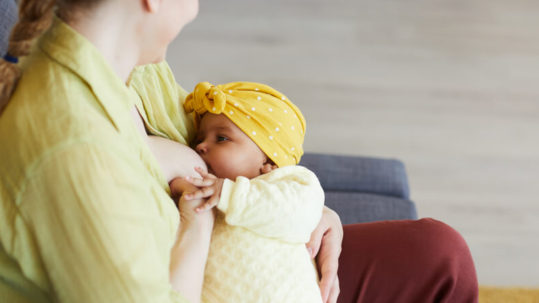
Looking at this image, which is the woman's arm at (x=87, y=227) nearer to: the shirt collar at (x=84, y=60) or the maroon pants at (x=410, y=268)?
the shirt collar at (x=84, y=60)

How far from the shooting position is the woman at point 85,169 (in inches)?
25.5

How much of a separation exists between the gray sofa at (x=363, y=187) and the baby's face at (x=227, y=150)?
1.33 ft

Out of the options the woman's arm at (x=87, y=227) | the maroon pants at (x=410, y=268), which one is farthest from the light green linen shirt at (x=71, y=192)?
the maroon pants at (x=410, y=268)

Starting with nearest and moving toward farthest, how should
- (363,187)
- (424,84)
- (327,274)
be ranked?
(327,274)
(363,187)
(424,84)

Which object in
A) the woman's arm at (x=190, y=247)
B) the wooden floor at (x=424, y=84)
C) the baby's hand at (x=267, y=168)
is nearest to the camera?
the woman's arm at (x=190, y=247)

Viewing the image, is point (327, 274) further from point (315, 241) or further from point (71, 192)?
point (71, 192)

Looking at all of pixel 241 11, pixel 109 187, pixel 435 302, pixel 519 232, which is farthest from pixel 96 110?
pixel 241 11

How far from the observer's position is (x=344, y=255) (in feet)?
3.89

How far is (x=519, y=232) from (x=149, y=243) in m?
2.01

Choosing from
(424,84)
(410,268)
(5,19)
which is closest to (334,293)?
(410,268)

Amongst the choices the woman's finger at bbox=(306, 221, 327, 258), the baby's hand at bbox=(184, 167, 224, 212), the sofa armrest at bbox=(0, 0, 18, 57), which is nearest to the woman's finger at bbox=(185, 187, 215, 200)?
the baby's hand at bbox=(184, 167, 224, 212)

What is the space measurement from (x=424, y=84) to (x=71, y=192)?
2560 millimetres

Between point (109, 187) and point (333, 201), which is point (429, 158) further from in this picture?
point (109, 187)

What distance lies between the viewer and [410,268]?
1.14 meters
